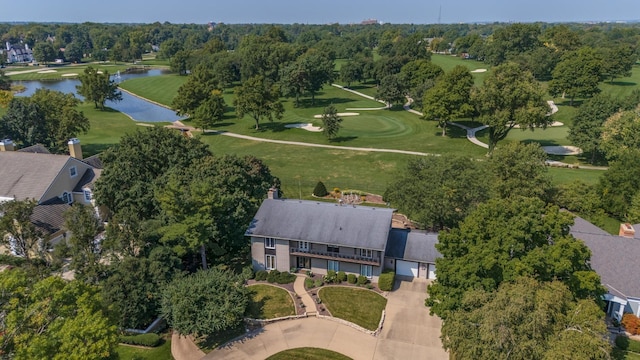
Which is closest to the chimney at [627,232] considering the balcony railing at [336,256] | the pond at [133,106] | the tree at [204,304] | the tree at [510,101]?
the balcony railing at [336,256]

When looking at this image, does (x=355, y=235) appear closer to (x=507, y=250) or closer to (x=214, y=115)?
(x=507, y=250)

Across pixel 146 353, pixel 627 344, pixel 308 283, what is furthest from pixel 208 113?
pixel 627 344

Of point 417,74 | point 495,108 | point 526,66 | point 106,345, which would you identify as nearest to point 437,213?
point 106,345

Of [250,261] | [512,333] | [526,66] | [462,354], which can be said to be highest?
[526,66]

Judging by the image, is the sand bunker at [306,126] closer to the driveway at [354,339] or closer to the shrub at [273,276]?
the shrub at [273,276]

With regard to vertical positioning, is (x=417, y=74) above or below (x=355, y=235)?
above

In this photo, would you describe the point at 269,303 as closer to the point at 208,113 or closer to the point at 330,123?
the point at 330,123
